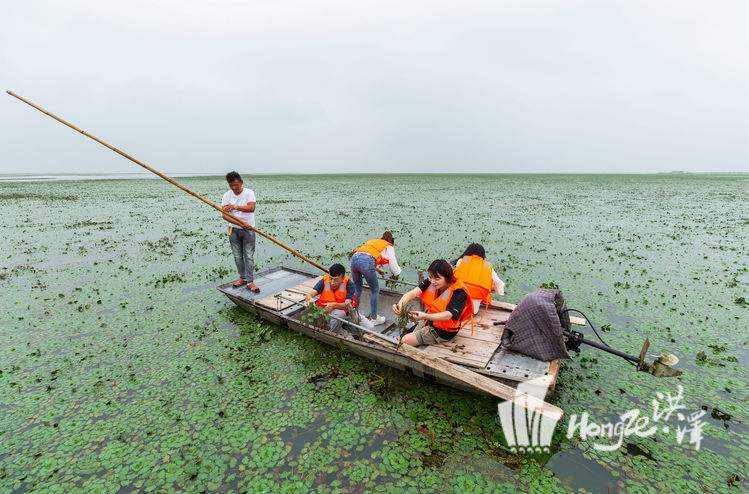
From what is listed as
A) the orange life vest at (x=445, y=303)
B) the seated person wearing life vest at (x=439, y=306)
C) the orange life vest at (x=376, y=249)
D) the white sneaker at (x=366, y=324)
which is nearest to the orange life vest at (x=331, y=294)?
the white sneaker at (x=366, y=324)

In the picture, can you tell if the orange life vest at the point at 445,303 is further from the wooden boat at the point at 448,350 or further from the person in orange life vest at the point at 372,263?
the person in orange life vest at the point at 372,263

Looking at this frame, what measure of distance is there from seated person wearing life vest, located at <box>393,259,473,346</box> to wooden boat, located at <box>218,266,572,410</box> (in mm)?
257

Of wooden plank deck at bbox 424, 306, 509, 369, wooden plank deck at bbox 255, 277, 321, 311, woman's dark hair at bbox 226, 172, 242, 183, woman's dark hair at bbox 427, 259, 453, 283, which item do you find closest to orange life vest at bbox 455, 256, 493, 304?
wooden plank deck at bbox 424, 306, 509, 369

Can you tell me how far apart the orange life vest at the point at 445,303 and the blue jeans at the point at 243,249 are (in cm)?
547

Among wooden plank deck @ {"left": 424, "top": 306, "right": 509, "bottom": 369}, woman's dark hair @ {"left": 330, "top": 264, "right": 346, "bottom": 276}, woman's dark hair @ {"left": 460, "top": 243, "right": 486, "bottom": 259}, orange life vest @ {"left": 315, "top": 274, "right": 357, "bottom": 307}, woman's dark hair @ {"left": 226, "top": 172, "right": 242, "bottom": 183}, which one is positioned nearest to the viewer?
wooden plank deck @ {"left": 424, "top": 306, "right": 509, "bottom": 369}

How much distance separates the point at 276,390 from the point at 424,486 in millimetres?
3271

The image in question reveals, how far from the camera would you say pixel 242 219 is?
28.5ft

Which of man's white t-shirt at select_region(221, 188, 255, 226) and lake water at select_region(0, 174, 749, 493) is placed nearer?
lake water at select_region(0, 174, 749, 493)

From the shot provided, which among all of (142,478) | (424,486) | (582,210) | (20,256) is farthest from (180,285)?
(582,210)

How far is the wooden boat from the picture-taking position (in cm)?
534

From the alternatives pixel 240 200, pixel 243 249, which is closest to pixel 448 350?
pixel 240 200

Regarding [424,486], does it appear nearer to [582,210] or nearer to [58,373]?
Answer: [58,373]

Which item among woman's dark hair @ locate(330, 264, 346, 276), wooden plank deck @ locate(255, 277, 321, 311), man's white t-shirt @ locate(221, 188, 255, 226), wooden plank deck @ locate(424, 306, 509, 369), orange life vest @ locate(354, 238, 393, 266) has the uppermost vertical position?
man's white t-shirt @ locate(221, 188, 255, 226)

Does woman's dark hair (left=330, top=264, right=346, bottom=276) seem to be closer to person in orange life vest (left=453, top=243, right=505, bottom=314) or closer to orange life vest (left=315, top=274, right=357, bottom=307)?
orange life vest (left=315, top=274, right=357, bottom=307)
